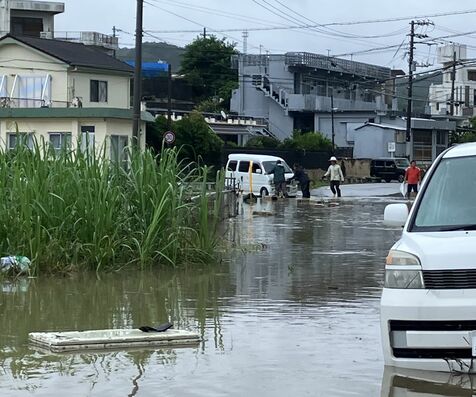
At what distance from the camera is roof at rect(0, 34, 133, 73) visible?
5153 cm

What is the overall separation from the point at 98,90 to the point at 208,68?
35.2 m

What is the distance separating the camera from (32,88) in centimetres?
5294

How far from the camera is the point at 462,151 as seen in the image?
8562mm

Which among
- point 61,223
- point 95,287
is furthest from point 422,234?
point 61,223

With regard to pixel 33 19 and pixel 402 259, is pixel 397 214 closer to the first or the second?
pixel 402 259

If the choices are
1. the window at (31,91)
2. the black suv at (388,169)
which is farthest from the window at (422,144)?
the window at (31,91)

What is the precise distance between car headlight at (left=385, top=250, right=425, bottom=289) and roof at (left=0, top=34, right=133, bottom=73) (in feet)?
149

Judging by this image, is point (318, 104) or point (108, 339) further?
point (318, 104)

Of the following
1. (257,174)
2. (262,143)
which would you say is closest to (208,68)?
(262,143)

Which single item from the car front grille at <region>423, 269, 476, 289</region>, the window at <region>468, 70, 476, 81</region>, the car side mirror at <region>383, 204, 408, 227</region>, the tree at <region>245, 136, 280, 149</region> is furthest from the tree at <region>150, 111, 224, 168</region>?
the window at <region>468, 70, 476, 81</region>

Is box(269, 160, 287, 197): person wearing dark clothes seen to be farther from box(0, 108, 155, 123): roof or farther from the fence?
the fence

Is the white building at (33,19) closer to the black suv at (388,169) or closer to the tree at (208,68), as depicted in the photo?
the tree at (208,68)

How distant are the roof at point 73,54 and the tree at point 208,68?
101 ft

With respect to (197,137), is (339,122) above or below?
above
